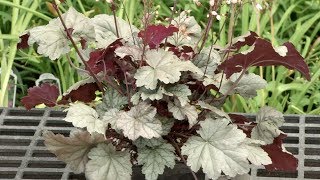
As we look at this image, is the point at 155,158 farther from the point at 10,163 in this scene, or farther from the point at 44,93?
the point at 10,163

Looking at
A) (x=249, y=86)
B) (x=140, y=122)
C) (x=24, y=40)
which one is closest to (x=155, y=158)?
(x=140, y=122)

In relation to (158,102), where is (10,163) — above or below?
below

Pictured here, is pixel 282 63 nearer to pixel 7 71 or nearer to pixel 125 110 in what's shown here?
pixel 125 110

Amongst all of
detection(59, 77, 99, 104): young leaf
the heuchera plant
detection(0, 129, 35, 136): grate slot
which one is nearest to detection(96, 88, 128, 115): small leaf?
the heuchera plant

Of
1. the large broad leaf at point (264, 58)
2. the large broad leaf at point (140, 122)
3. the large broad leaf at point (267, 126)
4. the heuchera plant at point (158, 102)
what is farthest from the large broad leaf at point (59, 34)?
the large broad leaf at point (267, 126)

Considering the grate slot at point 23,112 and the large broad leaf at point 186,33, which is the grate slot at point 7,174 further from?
the large broad leaf at point 186,33

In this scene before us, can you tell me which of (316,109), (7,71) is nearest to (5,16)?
(7,71)
